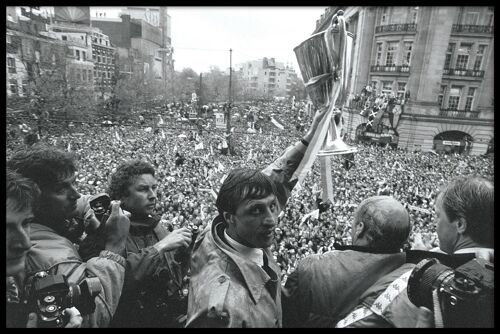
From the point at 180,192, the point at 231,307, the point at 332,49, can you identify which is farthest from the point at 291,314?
the point at 180,192

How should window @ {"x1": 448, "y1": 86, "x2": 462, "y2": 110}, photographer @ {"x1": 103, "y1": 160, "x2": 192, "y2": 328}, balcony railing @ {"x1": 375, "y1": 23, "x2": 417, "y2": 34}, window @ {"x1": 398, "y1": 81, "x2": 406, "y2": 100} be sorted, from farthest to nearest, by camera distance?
window @ {"x1": 398, "y1": 81, "x2": 406, "y2": 100}, window @ {"x1": 448, "y1": 86, "x2": 462, "y2": 110}, balcony railing @ {"x1": 375, "y1": 23, "x2": 417, "y2": 34}, photographer @ {"x1": 103, "y1": 160, "x2": 192, "y2": 328}

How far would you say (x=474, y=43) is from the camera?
30.3 meters

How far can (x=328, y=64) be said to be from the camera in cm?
264

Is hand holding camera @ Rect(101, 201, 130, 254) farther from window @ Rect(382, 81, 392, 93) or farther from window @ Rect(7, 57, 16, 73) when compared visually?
window @ Rect(382, 81, 392, 93)

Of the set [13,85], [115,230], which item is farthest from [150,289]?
[13,85]

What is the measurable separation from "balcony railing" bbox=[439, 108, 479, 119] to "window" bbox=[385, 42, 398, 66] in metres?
6.30

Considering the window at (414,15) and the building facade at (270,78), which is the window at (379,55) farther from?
the building facade at (270,78)

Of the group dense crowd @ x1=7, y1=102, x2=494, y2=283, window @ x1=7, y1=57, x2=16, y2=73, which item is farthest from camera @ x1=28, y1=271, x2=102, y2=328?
window @ x1=7, y1=57, x2=16, y2=73

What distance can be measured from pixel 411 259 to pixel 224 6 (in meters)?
1.66

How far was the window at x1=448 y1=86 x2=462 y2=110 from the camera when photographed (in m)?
31.9

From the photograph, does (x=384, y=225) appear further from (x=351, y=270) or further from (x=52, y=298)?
(x=52, y=298)

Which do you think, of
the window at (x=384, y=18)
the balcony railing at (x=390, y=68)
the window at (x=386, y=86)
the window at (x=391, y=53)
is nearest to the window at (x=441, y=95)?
the balcony railing at (x=390, y=68)

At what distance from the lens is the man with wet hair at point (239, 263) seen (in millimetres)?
1504

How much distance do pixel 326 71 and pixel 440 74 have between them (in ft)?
107
